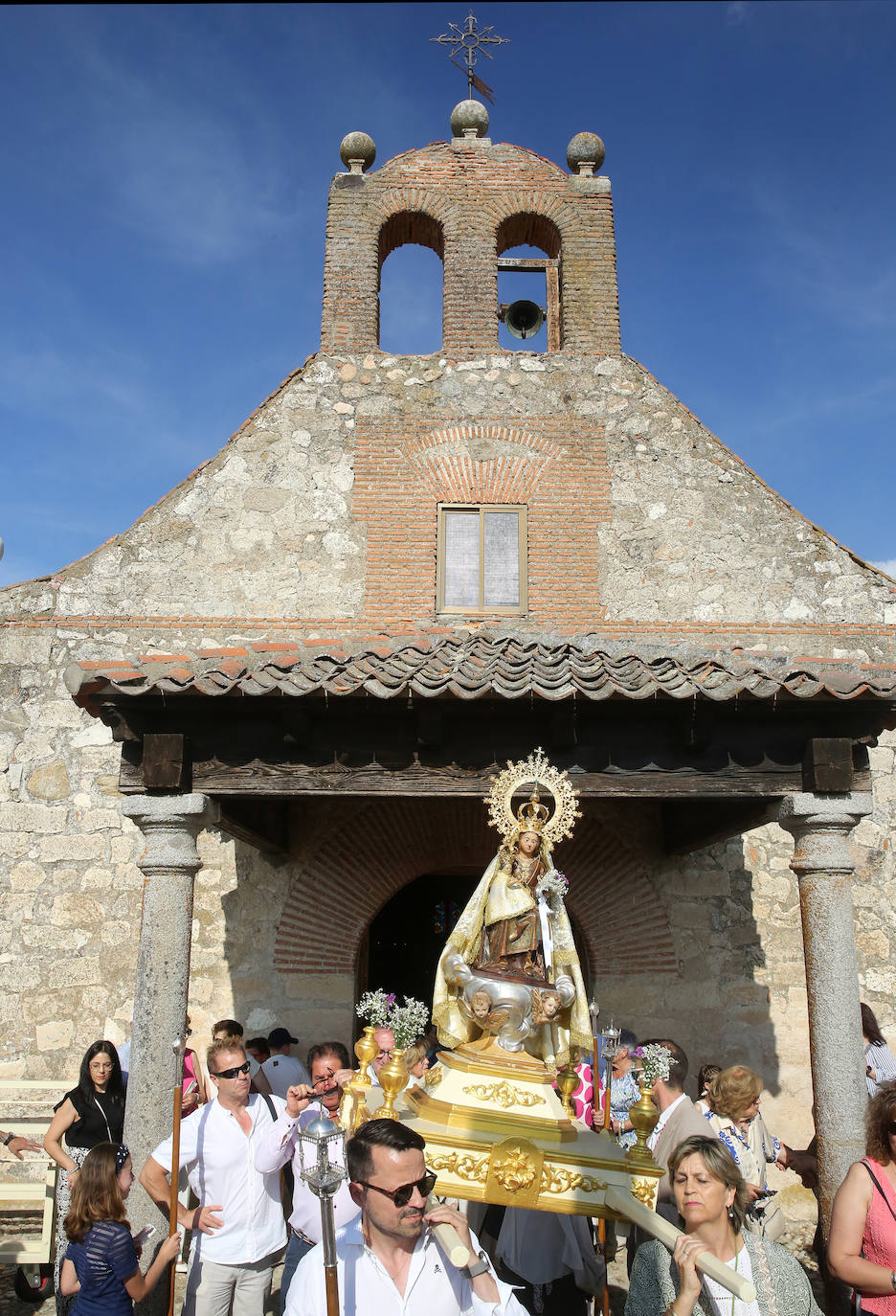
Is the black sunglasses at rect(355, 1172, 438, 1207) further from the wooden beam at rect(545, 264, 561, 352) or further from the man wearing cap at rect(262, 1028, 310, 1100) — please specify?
the wooden beam at rect(545, 264, 561, 352)

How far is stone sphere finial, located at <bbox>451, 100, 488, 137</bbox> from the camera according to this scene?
411 inches

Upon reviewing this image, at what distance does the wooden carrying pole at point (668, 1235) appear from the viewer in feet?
8.33

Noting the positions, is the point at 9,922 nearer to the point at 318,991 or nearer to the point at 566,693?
the point at 318,991

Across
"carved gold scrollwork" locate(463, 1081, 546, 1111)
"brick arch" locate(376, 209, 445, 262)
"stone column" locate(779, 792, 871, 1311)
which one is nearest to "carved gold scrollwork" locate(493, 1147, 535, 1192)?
"carved gold scrollwork" locate(463, 1081, 546, 1111)

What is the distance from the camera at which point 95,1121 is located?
5.39 metres

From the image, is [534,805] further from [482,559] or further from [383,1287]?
[482,559]

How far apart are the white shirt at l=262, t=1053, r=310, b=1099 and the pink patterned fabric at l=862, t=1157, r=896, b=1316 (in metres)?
4.25

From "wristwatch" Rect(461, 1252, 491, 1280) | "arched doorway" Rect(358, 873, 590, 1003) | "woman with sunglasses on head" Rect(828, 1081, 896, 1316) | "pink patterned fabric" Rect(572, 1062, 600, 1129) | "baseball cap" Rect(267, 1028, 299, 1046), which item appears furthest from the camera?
"arched doorway" Rect(358, 873, 590, 1003)

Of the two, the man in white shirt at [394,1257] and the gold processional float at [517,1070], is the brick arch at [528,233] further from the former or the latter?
the man in white shirt at [394,1257]

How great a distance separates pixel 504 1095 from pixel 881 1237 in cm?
140

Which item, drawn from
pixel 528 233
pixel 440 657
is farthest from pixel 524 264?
pixel 440 657

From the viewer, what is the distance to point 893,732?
8.47 metres

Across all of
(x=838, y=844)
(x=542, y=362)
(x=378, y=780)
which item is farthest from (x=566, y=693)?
(x=542, y=362)

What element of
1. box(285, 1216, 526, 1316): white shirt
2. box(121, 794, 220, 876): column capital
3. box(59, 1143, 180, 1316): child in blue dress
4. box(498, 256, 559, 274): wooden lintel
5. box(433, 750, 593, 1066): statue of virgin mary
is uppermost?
box(498, 256, 559, 274): wooden lintel
